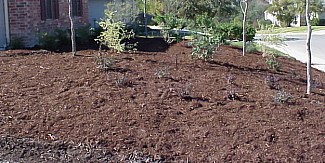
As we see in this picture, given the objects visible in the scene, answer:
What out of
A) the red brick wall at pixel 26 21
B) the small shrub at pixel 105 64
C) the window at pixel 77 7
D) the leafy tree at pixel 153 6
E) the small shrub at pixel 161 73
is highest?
the leafy tree at pixel 153 6

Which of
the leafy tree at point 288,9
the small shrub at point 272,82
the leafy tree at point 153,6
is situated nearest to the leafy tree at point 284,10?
the leafy tree at point 288,9

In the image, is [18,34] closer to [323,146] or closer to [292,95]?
[292,95]

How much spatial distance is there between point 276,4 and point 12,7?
37.6 metres

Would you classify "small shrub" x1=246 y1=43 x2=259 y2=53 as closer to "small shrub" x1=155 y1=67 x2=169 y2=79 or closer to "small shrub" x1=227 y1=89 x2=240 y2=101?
"small shrub" x1=155 y1=67 x2=169 y2=79

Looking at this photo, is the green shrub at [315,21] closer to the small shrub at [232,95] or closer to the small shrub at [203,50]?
the small shrub at [203,50]

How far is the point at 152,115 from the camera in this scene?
22.6 ft

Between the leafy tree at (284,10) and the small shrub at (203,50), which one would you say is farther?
the leafy tree at (284,10)

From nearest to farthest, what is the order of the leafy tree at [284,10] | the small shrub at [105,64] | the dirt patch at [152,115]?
the dirt patch at [152,115] < the small shrub at [105,64] < the leafy tree at [284,10]

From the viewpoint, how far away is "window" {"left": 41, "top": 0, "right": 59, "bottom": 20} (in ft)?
51.2

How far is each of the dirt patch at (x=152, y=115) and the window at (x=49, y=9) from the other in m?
6.50

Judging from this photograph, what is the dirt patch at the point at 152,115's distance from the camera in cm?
608

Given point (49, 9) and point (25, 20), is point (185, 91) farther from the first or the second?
point (49, 9)

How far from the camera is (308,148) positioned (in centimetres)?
614

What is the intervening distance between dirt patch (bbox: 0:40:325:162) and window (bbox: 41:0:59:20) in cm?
650
